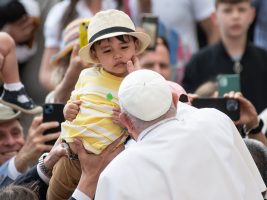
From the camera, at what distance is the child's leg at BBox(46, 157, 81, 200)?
4891 millimetres

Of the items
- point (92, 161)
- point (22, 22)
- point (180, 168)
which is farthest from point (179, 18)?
point (180, 168)

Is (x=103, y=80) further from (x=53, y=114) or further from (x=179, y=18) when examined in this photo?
(x=179, y=18)

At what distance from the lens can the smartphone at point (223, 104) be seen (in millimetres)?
5738

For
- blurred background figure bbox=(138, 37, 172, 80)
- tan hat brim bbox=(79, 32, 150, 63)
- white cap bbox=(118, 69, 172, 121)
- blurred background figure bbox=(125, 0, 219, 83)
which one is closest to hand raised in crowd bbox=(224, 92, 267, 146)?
tan hat brim bbox=(79, 32, 150, 63)

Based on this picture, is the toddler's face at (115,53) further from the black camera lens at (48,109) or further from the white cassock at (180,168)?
the black camera lens at (48,109)

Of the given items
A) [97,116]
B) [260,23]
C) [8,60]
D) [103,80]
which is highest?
[103,80]

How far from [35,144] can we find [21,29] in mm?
2096

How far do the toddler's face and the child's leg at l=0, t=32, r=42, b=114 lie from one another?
1358mm

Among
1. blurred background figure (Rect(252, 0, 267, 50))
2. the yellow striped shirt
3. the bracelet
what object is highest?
the yellow striped shirt

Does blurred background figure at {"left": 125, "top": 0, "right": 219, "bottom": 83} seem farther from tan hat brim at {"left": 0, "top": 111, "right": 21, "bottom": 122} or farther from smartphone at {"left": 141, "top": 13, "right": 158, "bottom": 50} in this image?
tan hat brim at {"left": 0, "top": 111, "right": 21, "bottom": 122}

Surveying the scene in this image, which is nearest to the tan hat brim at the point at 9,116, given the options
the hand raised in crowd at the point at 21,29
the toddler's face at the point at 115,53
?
the hand raised in crowd at the point at 21,29

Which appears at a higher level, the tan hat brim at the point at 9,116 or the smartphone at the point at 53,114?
the smartphone at the point at 53,114

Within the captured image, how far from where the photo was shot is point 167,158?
4.07m

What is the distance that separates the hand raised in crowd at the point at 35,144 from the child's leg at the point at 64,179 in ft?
2.52
